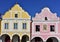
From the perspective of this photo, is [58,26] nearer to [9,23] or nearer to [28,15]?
[28,15]

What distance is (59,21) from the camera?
5341 cm

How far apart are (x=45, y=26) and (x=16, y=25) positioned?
243 inches

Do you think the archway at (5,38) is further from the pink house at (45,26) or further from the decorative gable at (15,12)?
the pink house at (45,26)

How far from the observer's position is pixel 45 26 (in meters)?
53.5

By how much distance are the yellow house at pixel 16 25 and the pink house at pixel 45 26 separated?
149 centimetres

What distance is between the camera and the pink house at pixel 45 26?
53.2 meters

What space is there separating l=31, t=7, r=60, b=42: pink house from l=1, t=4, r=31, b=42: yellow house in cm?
149

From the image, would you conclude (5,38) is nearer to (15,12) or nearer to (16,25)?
(16,25)

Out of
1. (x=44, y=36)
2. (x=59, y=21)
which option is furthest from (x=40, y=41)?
(x=59, y=21)

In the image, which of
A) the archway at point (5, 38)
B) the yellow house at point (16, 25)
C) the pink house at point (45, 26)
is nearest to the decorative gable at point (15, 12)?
the yellow house at point (16, 25)

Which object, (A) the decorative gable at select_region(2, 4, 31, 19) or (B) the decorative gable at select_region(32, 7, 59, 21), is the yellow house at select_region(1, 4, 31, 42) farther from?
(B) the decorative gable at select_region(32, 7, 59, 21)

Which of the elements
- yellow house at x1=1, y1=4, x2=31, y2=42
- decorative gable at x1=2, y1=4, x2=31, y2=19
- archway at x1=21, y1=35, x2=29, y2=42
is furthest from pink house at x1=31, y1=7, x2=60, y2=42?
decorative gable at x1=2, y1=4, x2=31, y2=19

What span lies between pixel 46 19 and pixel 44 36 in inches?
143

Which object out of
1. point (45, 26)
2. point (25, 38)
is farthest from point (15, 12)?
point (45, 26)
